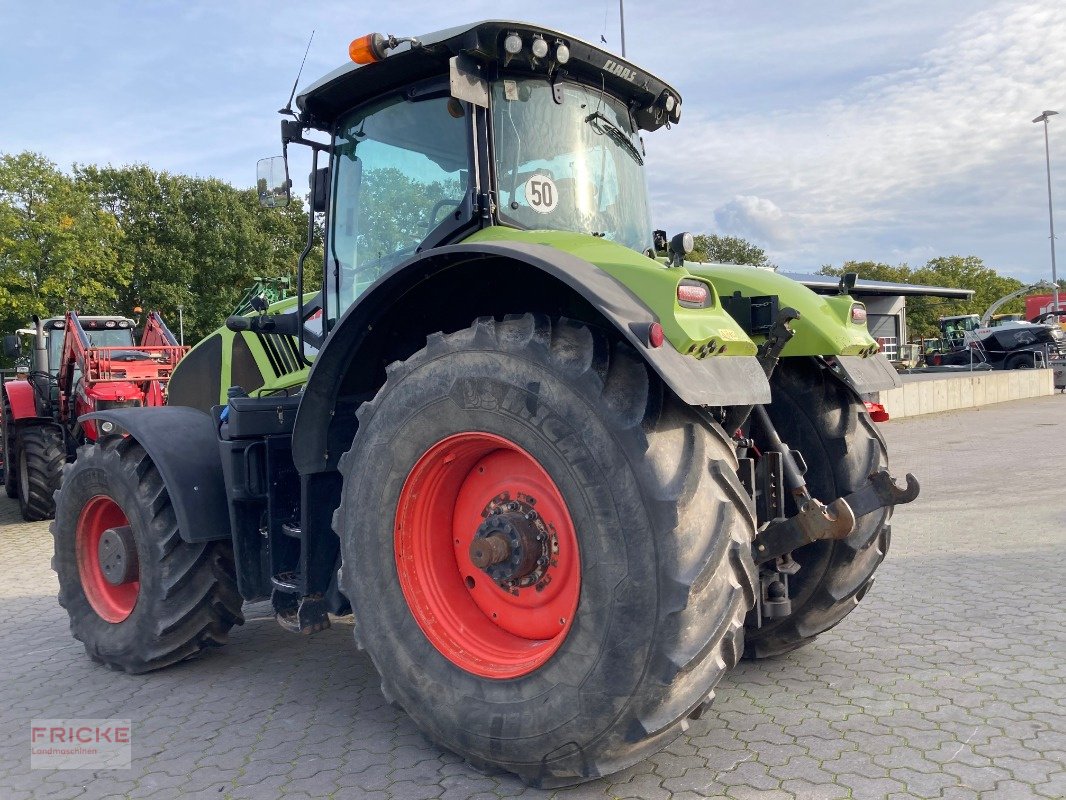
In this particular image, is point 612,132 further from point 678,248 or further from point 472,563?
point 472,563

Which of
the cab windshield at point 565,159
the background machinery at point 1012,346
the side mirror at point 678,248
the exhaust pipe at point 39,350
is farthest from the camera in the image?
the background machinery at point 1012,346

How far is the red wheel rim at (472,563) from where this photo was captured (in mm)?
2947

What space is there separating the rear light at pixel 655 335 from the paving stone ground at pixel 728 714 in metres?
1.45

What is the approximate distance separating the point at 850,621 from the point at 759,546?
6.43ft

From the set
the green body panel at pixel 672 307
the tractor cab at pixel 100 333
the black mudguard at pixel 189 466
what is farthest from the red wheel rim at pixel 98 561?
the tractor cab at pixel 100 333

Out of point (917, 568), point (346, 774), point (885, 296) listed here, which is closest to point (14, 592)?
point (346, 774)

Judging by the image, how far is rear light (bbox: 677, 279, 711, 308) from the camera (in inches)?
108

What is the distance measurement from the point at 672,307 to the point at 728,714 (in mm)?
1759

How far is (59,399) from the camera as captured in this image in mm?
11344

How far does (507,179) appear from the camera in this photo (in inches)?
137

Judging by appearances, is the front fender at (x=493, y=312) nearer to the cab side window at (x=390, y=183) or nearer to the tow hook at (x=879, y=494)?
the cab side window at (x=390, y=183)

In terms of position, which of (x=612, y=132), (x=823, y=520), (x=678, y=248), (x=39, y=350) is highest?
(x=612, y=132)

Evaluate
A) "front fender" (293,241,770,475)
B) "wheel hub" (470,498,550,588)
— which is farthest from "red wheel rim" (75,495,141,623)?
"wheel hub" (470,498,550,588)

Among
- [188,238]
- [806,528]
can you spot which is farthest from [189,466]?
[188,238]
